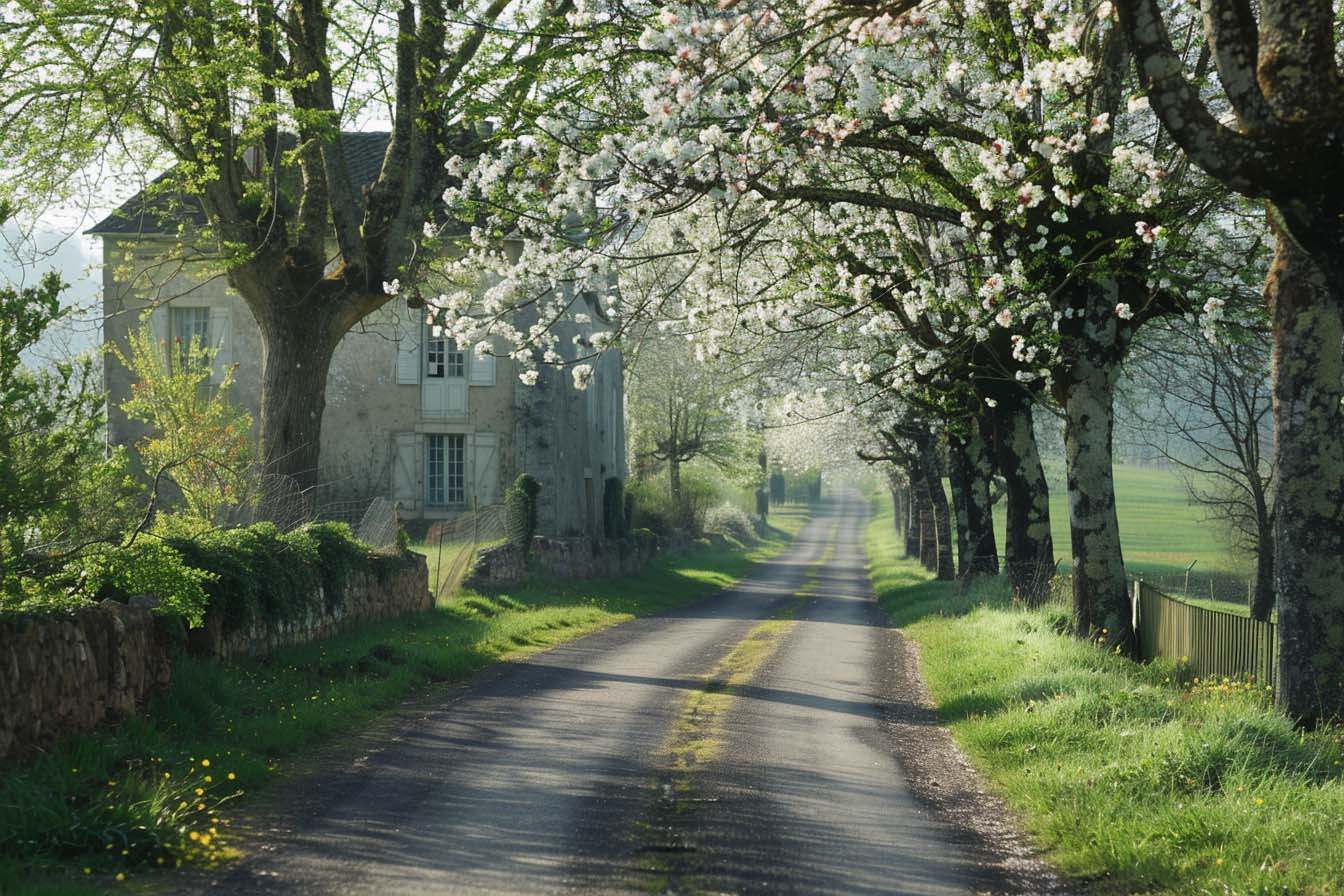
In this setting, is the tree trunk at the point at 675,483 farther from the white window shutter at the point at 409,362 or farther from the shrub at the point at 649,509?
the white window shutter at the point at 409,362

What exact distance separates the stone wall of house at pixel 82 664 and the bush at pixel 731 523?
52246 millimetres

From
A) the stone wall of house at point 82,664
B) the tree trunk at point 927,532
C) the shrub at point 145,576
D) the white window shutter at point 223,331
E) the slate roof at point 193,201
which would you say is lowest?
the tree trunk at point 927,532

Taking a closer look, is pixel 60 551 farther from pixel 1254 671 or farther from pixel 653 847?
pixel 1254 671

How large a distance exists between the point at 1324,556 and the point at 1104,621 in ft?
15.7

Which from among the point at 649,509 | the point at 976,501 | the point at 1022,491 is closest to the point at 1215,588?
the point at 976,501

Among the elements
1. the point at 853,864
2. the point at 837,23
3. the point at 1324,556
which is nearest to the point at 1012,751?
the point at 1324,556

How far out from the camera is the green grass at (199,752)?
660 cm

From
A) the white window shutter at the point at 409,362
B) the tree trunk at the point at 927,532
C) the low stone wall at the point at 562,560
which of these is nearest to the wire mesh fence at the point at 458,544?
the low stone wall at the point at 562,560

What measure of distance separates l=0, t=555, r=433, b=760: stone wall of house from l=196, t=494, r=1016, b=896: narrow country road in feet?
5.12

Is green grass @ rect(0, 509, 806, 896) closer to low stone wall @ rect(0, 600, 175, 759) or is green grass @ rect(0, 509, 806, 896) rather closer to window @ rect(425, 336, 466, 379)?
low stone wall @ rect(0, 600, 175, 759)

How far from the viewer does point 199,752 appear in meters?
8.71

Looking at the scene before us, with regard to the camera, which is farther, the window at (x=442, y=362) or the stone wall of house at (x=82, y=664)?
the window at (x=442, y=362)

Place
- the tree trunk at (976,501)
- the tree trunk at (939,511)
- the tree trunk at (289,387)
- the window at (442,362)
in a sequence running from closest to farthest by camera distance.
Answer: the tree trunk at (289,387) < the tree trunk at (976,501) < the window at (442,362) < the tree trunk at (939,511)

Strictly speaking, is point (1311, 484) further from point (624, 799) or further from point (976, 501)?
point (976, 501)
